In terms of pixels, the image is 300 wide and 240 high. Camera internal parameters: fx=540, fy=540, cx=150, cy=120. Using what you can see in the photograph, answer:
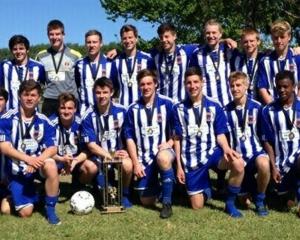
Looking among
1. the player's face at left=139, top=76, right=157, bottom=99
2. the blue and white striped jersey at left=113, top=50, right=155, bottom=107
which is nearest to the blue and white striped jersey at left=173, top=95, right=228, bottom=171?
the player's face at left=139, top=76, right=157, bottom=99

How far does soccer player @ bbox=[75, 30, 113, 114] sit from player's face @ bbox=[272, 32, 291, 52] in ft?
6.78

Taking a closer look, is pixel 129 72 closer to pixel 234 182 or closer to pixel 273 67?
pixel 273 67

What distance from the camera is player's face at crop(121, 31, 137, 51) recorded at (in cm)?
672

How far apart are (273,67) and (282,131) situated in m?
0.98

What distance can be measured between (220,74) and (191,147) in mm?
1179

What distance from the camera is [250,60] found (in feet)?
21.9

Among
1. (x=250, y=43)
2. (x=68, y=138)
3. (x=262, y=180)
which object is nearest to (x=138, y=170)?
(x=68, y=138)

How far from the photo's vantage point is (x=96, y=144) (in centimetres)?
613

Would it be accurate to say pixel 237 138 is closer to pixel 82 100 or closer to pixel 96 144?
pixel 96 144

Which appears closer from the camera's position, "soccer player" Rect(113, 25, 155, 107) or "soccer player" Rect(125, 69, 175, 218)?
"soccer player" Rect(125, 69, 175, 218)

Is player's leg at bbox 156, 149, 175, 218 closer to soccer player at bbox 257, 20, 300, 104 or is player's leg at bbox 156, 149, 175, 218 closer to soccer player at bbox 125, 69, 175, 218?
soccer player at bbox 125, 69, 175, 218

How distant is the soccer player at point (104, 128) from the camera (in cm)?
604

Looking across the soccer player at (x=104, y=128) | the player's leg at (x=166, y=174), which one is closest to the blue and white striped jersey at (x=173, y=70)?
the soccer player at (x=104, y=128)

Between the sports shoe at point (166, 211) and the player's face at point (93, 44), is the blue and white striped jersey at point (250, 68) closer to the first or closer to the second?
the player's face at point (93, 44)
